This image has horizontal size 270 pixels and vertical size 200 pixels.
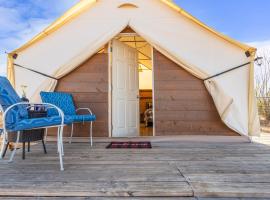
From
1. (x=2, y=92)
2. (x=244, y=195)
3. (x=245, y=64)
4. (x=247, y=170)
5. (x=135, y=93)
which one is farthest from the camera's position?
(x=135, y=93)

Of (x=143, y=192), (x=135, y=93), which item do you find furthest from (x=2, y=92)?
(x=135, y=93)

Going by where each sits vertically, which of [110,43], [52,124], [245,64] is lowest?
[52,124]

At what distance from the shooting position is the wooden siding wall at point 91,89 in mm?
4374

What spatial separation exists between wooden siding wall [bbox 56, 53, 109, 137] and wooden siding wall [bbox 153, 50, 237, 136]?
Result: 0.97 metres

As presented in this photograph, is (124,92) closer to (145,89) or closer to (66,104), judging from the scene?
(66,104)

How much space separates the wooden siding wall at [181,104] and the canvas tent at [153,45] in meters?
0.16

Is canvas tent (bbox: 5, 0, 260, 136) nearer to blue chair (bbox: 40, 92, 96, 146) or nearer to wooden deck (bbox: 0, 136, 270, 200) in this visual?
blue chair (bbox: 40, 92, 96, 146)

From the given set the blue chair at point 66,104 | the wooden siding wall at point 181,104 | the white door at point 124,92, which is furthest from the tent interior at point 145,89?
the blue chair at point 66,104

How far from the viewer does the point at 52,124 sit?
2346 mm

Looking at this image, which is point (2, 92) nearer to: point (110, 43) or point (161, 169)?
point (161, 169)

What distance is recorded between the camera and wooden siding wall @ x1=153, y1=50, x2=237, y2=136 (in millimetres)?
4238

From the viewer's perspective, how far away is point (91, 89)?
14.5 ft

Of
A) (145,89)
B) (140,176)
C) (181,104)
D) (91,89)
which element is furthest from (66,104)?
(145,89)

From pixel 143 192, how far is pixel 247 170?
1123 millimetres
